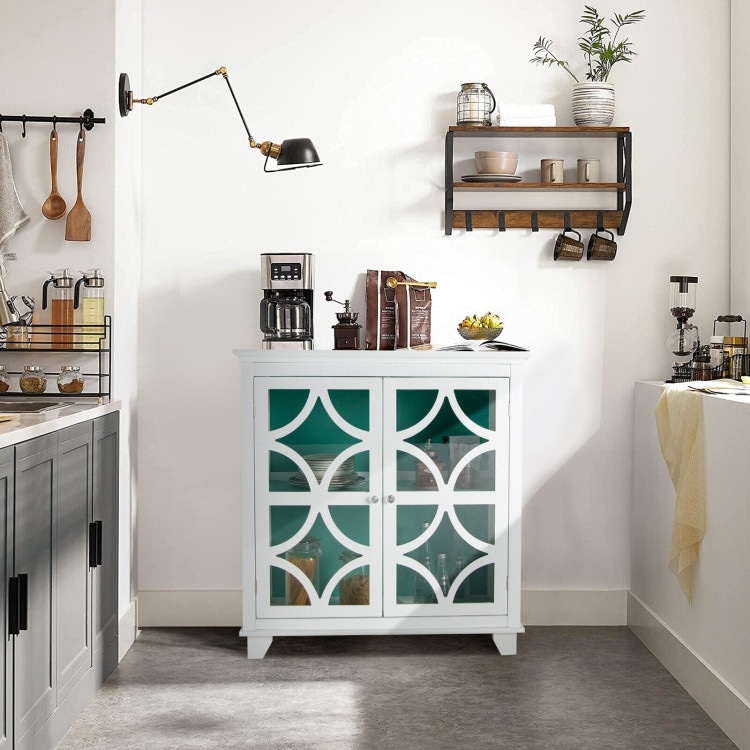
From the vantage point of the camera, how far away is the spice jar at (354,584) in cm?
309

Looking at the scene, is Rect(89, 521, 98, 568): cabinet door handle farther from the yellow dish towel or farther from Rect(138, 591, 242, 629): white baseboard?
the yellow dish towel

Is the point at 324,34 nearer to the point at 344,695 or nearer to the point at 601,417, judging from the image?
the point at 601,417

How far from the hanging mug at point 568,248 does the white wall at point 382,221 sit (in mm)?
68

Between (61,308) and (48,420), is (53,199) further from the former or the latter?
(48,420)

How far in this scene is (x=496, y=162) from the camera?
332cm

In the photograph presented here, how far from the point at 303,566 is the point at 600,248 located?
1.65m

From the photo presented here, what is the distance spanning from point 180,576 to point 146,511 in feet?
0.95

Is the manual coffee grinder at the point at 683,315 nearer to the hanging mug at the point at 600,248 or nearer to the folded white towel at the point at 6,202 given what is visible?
the hanging mug at the point at 600,248

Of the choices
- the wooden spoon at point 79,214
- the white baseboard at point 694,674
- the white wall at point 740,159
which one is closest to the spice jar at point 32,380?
the wooden spoon at point 79,214

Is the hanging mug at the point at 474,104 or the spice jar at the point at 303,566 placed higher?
the hanging mug at the point at 474,104

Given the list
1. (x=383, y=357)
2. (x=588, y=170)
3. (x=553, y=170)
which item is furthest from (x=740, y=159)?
(x=383, y=357)

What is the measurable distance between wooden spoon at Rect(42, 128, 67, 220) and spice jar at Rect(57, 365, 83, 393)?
1.71ft

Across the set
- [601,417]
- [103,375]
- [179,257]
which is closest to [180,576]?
[103,375]

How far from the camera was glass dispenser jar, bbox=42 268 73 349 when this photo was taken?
2.90 m
